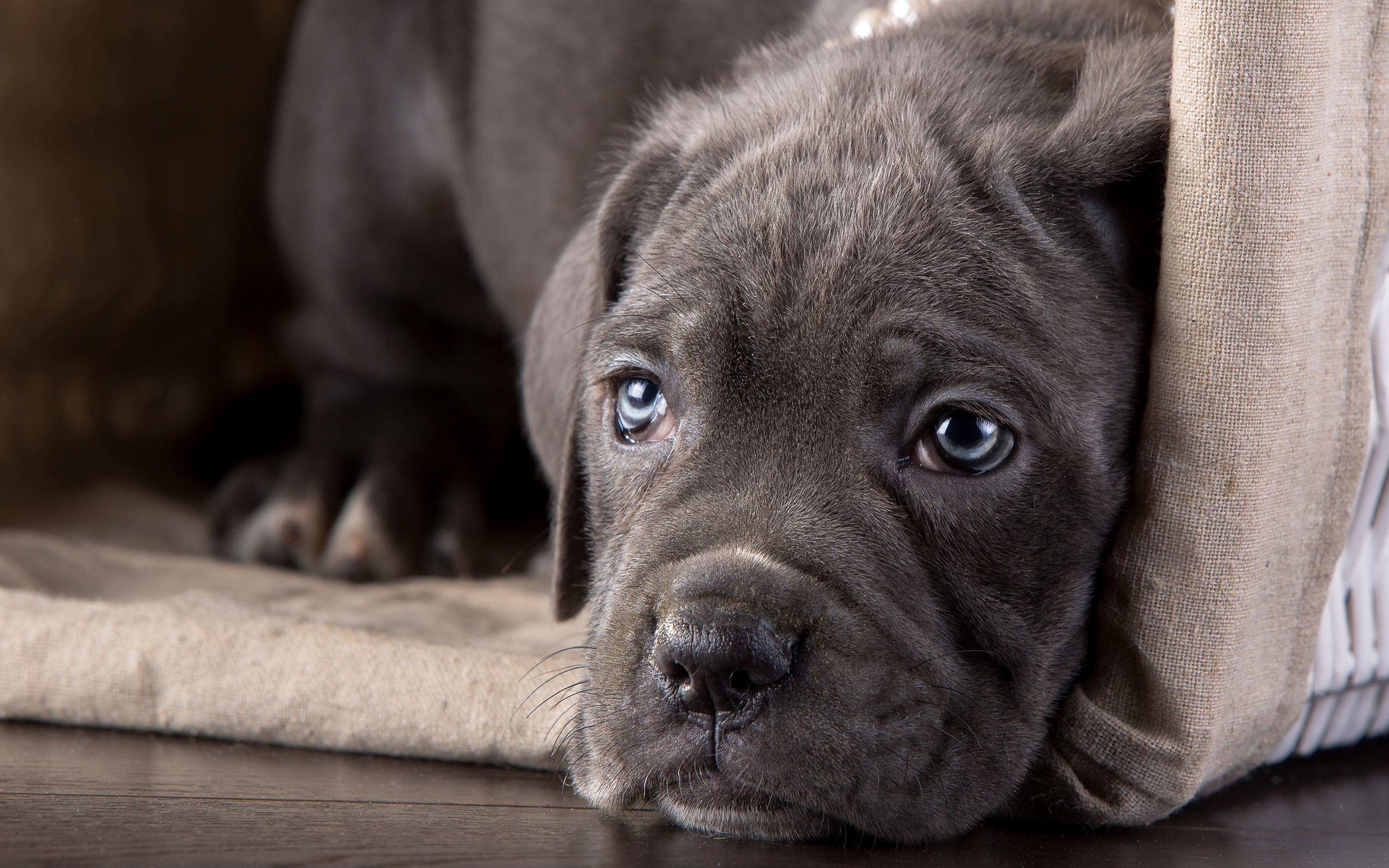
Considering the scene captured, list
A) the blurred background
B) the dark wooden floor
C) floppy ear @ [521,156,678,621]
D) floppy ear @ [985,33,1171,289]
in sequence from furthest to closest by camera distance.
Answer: the blurred background < floppy ear @ [521,156,678,621] < floppy ear @ [985,33,1171,289] < the dark wooden floor

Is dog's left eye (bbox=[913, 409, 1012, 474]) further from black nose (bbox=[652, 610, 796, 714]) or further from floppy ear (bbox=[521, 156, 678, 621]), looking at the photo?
floppy ear (bbox=[521, 156, 678, 621])

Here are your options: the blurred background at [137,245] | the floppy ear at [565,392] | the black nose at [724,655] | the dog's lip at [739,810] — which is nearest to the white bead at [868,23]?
the floppy ear at [565,392]

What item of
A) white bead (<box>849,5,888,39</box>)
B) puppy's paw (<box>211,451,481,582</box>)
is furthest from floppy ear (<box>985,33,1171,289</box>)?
puppy's paw (<box>211,451,481,582</box>)

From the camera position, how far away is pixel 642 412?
2.24m

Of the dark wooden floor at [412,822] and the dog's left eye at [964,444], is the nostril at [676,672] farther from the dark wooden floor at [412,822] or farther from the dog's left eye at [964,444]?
the dog's left eye at [964,444]

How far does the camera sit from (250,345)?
4.96 metres

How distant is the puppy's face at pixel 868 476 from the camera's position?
1.81 metres

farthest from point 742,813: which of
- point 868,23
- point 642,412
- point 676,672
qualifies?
point 868,23

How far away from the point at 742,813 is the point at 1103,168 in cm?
107

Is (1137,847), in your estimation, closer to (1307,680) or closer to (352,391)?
(1307,680)

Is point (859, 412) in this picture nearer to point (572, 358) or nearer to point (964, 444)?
point (964, 444)

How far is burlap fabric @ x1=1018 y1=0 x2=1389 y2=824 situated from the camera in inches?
77.1

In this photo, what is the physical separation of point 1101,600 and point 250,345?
3.65 metres

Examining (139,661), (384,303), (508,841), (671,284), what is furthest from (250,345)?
(508,841)
